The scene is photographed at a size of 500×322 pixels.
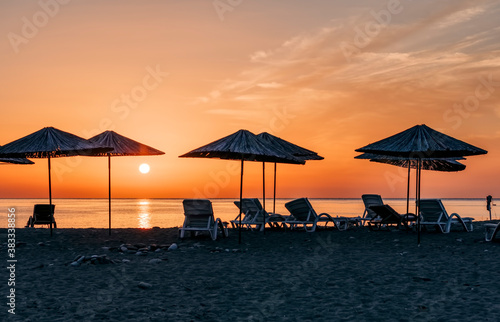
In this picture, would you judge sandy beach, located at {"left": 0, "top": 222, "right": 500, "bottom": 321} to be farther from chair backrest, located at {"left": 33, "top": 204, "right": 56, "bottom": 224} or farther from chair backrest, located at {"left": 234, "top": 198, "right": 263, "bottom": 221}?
chair backrest, located at {"left": 33, "top": 204, "right": 56, "bottom": 224}

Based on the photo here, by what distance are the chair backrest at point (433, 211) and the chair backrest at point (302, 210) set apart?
2.79 m

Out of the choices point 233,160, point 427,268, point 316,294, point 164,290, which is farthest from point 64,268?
point 233,160

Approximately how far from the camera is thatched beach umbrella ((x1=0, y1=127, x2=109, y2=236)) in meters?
10.4

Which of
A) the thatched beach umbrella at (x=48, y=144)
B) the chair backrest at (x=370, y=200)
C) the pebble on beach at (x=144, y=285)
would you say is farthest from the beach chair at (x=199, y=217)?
the chair backrest at (x=370, y=200)

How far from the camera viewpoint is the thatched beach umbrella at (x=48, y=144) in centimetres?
Answer: 1039

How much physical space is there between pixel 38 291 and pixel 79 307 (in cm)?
103

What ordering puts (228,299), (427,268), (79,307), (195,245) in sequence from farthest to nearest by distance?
(195,245) → (427,268) → (228,299) → (79,307)

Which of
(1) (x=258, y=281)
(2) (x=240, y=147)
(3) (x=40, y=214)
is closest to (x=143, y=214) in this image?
(3) (x=40, y=214)

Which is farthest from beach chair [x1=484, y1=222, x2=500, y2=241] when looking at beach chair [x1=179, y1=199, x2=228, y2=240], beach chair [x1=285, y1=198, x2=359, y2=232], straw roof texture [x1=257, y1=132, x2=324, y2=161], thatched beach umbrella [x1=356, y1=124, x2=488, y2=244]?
beach chair [x1=179, y1=199, x2=228, y2=240]

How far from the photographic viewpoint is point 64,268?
795 cm

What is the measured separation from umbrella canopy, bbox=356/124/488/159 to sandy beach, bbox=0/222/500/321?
191 cm

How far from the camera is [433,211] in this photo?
12922 mm

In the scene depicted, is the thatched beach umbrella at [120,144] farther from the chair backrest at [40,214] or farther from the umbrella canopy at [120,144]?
the chair backrest at [40,214]

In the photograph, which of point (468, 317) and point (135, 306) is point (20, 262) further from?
point (468, 317)
